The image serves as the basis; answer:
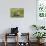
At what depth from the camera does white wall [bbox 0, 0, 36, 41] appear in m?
6.77

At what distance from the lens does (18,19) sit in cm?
684

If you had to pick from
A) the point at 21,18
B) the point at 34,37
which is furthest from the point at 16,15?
the point at 34,37

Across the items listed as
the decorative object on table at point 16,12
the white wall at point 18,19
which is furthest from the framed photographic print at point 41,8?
the decorative object on table at point 16,12

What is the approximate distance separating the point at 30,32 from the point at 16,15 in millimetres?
940

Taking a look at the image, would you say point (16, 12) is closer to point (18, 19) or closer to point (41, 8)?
point (18, 19)

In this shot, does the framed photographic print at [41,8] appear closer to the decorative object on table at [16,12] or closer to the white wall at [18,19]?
the white wall at [18,19]

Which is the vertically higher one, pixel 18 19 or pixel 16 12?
pixel 16 12

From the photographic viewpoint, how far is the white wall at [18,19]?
6.77m

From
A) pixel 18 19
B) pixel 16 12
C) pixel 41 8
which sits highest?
pixel 41 8

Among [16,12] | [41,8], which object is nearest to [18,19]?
[16,12]

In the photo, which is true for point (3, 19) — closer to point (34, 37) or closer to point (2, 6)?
point (2, 6)

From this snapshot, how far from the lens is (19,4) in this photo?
6773mm

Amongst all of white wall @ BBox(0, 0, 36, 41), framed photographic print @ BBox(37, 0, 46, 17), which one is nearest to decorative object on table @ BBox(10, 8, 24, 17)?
white wall @ BBox(0, 0, 36, 41)

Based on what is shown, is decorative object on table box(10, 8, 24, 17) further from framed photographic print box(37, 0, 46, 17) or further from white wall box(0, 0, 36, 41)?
framed photographic print box(37, 0, 46, 17)
